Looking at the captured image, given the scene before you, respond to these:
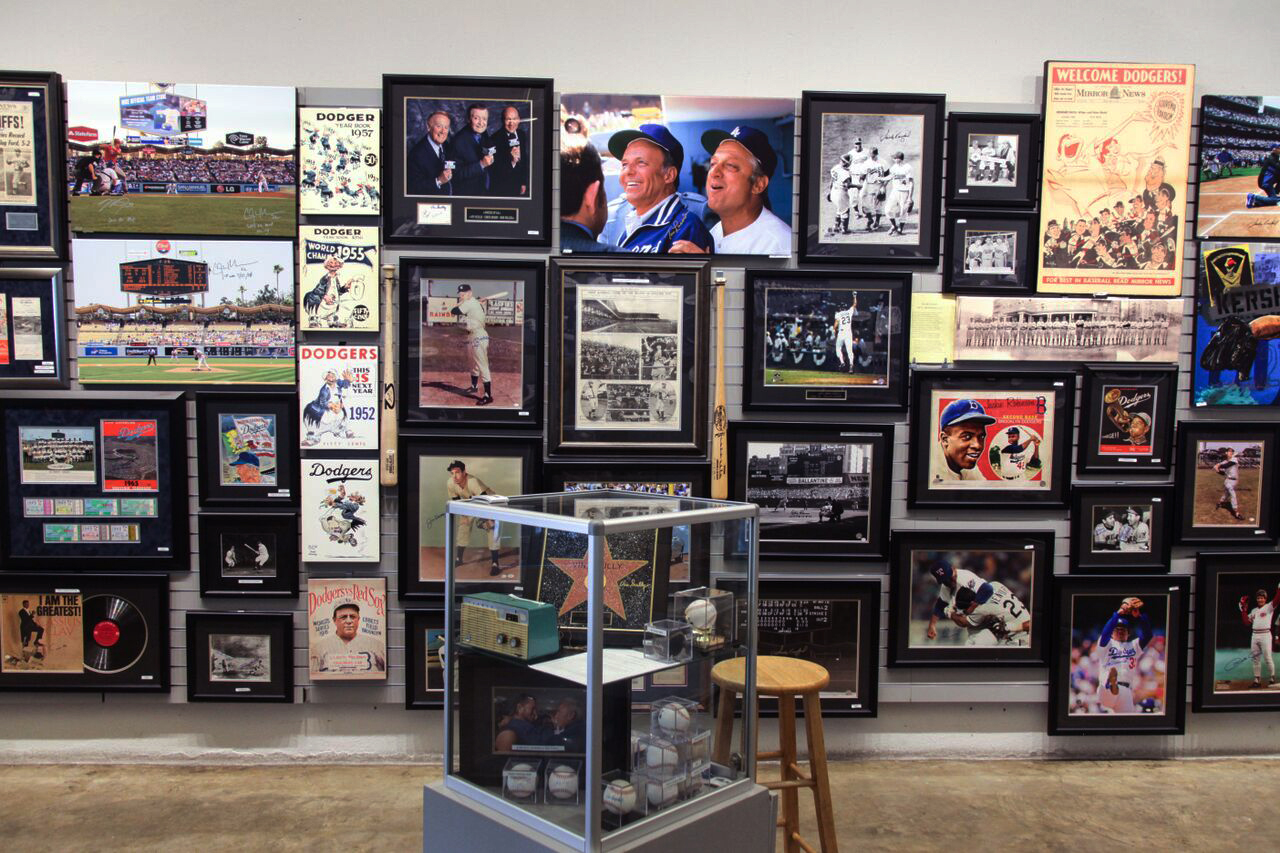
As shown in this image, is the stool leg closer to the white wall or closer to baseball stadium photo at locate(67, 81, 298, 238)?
the white wall

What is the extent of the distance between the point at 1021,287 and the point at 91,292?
360 cm

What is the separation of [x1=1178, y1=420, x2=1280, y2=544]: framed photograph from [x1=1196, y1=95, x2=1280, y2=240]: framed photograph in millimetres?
795

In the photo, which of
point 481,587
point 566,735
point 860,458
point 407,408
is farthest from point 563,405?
point 566,735

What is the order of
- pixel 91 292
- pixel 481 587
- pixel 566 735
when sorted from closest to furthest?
pixel 566 735 → pixel 481 587 → pixel 91 292

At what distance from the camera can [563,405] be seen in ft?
11.0

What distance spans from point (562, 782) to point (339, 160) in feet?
8.25

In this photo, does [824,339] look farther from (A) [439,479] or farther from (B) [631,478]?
(A) [439,479]

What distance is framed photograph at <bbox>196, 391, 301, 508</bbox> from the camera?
3.33 m

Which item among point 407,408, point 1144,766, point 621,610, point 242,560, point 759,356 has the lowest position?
point 1144,766

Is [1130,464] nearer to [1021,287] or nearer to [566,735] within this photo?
[1021,287]

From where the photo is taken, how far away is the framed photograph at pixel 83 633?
131 inches

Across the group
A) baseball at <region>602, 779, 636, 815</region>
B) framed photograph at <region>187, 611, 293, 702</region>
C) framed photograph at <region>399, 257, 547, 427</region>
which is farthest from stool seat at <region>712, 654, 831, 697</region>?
framed photograph at <region>187, 611, 293, 702</region>

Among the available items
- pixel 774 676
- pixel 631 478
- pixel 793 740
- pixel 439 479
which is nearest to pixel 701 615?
pixel 774 676

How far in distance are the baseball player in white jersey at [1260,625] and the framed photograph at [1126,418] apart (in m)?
0.68
